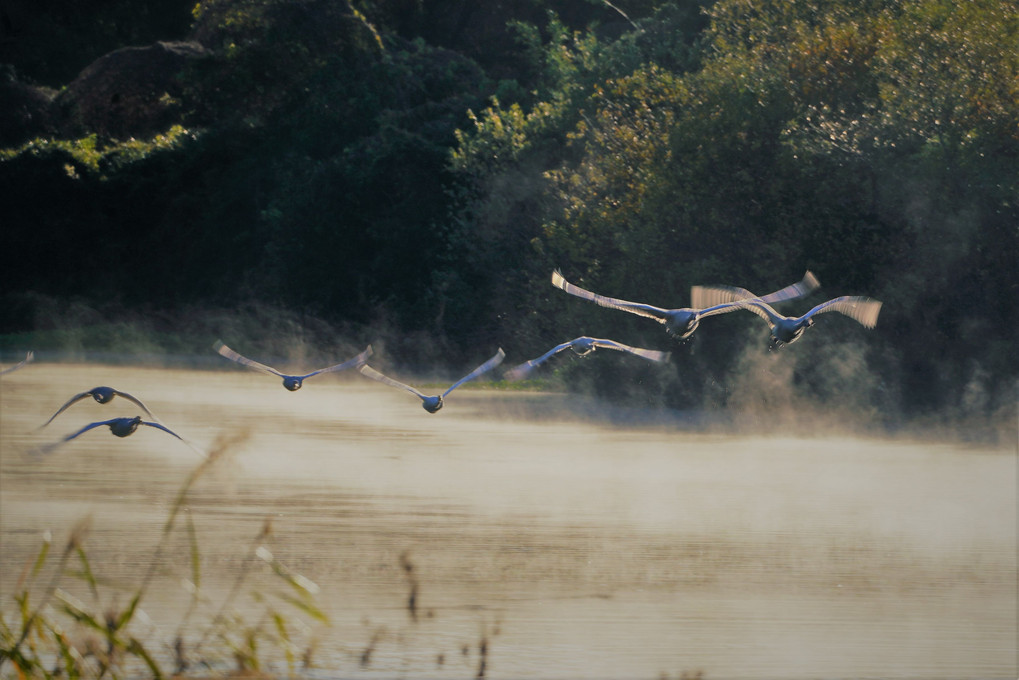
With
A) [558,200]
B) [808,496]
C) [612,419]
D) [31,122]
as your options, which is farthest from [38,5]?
[808,496]

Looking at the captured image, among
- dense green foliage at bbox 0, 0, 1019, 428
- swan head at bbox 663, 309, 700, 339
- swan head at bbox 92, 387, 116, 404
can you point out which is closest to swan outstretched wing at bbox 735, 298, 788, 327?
swan head at bbox 663, 309, 700, 339

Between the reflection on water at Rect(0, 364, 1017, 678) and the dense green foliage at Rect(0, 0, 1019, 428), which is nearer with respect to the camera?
the reflection on water at Rect(0, 364, 1017, 678)

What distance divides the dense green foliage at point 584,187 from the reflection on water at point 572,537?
3.52m

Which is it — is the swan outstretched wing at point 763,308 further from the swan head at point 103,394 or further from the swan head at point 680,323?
the swan head at point 103,394

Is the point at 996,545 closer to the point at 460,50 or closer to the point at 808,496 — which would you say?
the point at 808,496

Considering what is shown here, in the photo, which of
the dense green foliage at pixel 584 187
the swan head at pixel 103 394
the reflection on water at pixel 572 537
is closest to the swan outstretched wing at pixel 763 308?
the reflection on water at pixel 572 537

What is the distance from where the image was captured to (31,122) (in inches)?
2144

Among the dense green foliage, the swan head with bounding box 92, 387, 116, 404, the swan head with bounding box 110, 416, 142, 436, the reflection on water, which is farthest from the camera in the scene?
the dense green foliage

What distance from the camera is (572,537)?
17.4 m

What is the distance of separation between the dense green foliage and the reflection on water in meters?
3.52

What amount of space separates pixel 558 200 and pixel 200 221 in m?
17.9

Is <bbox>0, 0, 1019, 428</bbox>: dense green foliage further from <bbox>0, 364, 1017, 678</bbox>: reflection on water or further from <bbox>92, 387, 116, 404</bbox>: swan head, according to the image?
<bbox>92, 387, 116, 404</bbox>: swan head

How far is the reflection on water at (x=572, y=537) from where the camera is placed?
12375 millimetres

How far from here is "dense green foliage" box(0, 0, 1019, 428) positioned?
2814 centimetres
